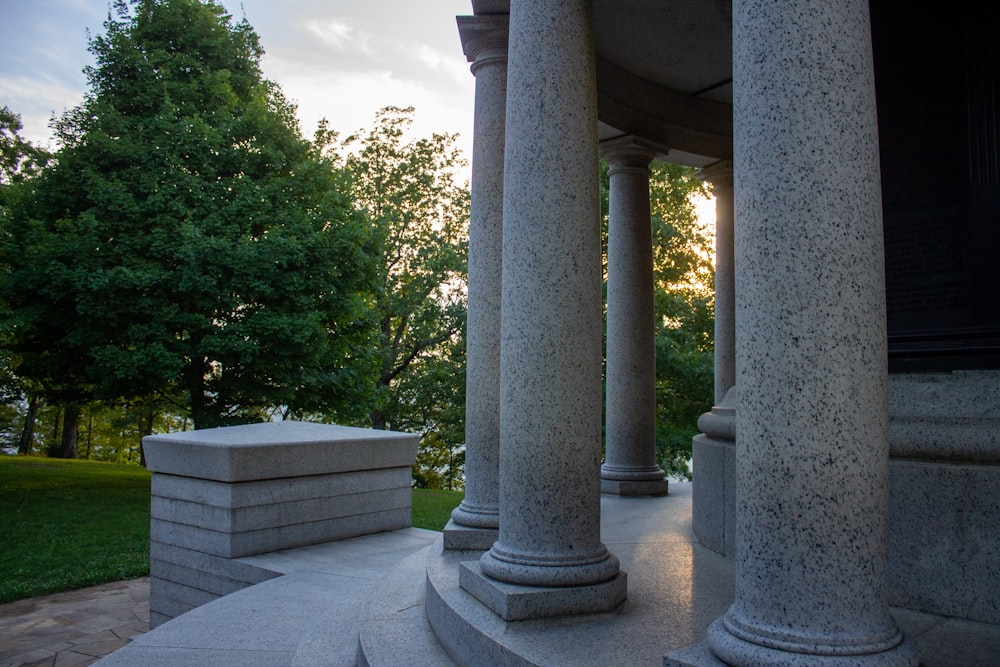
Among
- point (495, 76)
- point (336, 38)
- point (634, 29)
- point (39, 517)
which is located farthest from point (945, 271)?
point (336, 38)

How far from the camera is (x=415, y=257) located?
57.3 metres

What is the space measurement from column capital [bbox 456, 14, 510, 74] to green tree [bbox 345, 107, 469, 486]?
39.8 metres

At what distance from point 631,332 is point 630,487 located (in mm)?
4397

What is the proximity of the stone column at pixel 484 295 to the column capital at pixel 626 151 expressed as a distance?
27.1 feet

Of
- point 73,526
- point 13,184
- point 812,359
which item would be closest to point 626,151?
point 812,359

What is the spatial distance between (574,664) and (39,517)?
102ft

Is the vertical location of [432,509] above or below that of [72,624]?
below

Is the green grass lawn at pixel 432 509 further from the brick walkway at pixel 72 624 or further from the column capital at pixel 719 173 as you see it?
the column capital at pixel 719 173

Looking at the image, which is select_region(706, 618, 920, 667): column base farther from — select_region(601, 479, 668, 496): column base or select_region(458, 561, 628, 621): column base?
select_region(601, 479, 668, 496): column base

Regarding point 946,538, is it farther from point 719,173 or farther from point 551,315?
point 719,173

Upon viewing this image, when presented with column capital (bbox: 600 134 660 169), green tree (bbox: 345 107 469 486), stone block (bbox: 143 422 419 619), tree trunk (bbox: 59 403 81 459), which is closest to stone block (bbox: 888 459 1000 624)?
stone block (bbox: 143 422 419 619)

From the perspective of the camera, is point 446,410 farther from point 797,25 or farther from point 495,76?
point 797,25

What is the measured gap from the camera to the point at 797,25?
6.47m

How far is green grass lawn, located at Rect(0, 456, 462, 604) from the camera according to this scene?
22.3 meters
